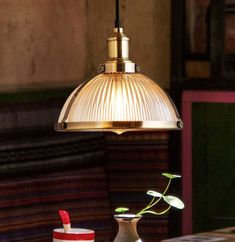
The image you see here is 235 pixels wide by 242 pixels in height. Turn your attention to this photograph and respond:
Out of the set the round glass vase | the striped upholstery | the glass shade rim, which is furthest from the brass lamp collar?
the striped upholstery

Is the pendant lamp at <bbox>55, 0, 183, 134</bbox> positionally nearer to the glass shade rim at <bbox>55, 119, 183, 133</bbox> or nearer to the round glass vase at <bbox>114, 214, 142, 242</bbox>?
the glass shade rim at <bbox>55, 119, 183, 133</bbox>

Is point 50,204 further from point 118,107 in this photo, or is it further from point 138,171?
point 118,107

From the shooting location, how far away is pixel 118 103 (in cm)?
405

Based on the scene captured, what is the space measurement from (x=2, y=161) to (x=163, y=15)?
1714 mm

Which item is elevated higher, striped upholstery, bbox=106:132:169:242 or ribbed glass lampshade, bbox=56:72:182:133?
ribbed glass lampshade, bbox=56:72:182:133

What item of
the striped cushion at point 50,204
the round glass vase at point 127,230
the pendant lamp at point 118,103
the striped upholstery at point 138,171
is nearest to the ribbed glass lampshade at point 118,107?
the pendant lamp at point 118,103

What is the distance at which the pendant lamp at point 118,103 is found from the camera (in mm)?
4008

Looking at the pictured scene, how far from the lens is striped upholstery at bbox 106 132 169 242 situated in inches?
249

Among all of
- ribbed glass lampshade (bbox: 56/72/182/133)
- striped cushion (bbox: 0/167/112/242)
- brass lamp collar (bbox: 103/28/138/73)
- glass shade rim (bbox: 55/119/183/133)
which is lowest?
striped cushion (bbox: 0/167/112/242)

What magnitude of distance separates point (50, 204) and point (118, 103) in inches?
80.6

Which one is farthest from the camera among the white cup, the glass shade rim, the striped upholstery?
the striped upholstery

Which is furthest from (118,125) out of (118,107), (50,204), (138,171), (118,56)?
(138,171)

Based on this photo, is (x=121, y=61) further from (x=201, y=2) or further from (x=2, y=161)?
(x=201, y=2)

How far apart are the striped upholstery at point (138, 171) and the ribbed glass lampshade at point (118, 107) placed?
2170 mm
